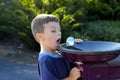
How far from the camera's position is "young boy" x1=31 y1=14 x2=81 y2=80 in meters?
2.43

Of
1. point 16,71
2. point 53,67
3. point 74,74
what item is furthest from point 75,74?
point 16,71

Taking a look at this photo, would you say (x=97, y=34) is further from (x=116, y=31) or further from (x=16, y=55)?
(x=16, y=55)

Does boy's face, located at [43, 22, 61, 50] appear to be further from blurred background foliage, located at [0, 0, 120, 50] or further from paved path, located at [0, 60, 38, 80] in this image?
blurred background foliage, located at [0, 0, 120, 50]

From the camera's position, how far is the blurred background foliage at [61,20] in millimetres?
8391

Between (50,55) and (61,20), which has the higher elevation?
(50,55)

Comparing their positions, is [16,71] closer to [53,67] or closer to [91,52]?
[53,67]

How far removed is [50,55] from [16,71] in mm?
4482

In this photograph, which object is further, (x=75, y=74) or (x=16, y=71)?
(x=16, y=71)

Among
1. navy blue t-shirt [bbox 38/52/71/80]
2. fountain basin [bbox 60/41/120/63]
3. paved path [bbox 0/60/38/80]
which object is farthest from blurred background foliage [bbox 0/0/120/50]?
navy blue t-shirt [bbox 38/52/71/80]

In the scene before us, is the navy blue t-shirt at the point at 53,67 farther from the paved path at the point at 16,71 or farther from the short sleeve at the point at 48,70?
the paved path at the point at 16,71

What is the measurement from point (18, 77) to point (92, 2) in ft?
13.8

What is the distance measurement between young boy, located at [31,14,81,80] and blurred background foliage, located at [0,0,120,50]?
569 cm

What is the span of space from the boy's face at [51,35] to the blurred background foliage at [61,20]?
5.70 m

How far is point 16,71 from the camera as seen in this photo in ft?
22.6
